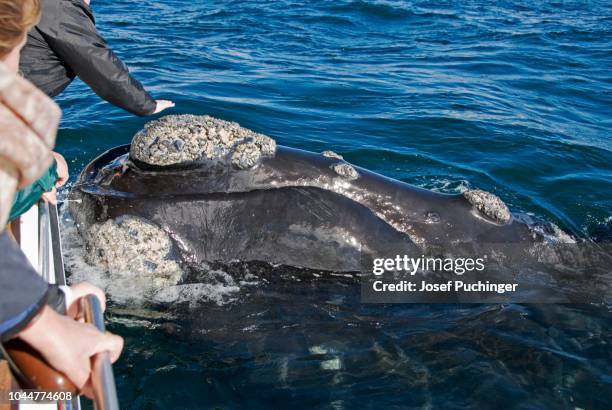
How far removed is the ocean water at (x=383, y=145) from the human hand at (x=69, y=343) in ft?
5.49

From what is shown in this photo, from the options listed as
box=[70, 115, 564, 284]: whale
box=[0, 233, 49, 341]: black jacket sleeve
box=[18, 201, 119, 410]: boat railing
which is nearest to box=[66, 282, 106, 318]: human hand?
box=[18, 201, 119, 410]: boat railing

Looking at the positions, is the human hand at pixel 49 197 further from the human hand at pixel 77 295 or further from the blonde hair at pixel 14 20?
the blonde hair at pixel 14 20

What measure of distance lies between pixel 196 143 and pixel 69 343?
7.68ft

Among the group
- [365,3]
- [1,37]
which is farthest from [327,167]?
[365,3]

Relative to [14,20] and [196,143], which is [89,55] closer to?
[196,143]

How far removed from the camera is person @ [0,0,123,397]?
2307mm

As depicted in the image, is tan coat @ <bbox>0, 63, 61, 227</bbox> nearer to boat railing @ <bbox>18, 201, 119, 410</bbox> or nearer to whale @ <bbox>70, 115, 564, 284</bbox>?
boat railing @ <bbox>18, 201, 119, 410</bbox>

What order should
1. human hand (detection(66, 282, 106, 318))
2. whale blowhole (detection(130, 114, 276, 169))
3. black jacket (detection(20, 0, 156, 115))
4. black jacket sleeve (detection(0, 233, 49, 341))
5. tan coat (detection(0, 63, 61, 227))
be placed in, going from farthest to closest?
black jacket (detection(20, 0, 156, 115)) → whale blowhole (detection(130, 114, 276, 169)) → human hand (detection(66, 282, 106, 318)) → black jacket sleeve (detection(0, 233, 49, 341)) → tan coat (detection(0, 63, 61, 227))

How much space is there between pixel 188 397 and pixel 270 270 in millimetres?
1122

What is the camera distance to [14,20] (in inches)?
106

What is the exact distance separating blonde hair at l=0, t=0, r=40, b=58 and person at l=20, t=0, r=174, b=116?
8.47ft

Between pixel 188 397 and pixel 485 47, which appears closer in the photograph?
pixel 188 397

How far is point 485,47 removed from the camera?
17.0 m

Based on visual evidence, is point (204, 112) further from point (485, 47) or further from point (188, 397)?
point (485, 47)
